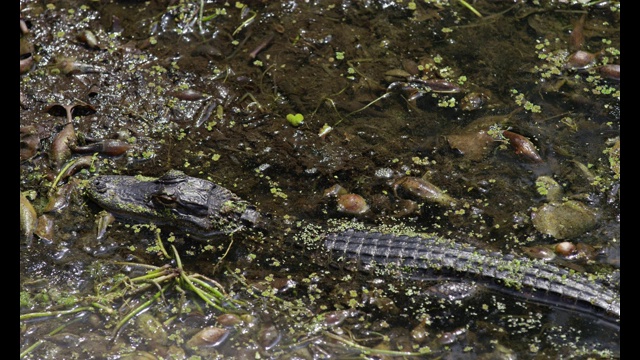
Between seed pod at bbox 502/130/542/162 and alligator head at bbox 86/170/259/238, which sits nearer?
alligator head at bbox 86/170/259/238

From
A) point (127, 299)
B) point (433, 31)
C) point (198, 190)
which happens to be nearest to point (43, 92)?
point (198, 190)

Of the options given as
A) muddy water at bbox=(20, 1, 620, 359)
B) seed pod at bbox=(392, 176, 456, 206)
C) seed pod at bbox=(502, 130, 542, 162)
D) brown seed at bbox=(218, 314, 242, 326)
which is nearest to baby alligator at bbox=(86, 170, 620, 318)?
muddy water at bbox=(20, 1, 620, 359)

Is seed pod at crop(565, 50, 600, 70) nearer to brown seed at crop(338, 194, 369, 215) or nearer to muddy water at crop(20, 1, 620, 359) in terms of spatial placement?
muddy water at crop(20, 1, 620, 359)

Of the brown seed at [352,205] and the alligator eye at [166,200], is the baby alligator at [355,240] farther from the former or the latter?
the brown seed at [352,205]

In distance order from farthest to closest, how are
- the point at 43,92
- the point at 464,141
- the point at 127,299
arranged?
the point at 43,92 → the point at 464,141 → the point at 127,299

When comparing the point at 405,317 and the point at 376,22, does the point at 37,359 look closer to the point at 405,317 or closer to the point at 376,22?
the point at 405,317

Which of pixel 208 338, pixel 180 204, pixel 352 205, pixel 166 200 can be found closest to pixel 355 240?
pixel 352 205

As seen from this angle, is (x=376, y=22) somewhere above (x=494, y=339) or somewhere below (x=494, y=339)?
above

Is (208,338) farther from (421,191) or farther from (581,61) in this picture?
(581,61)
